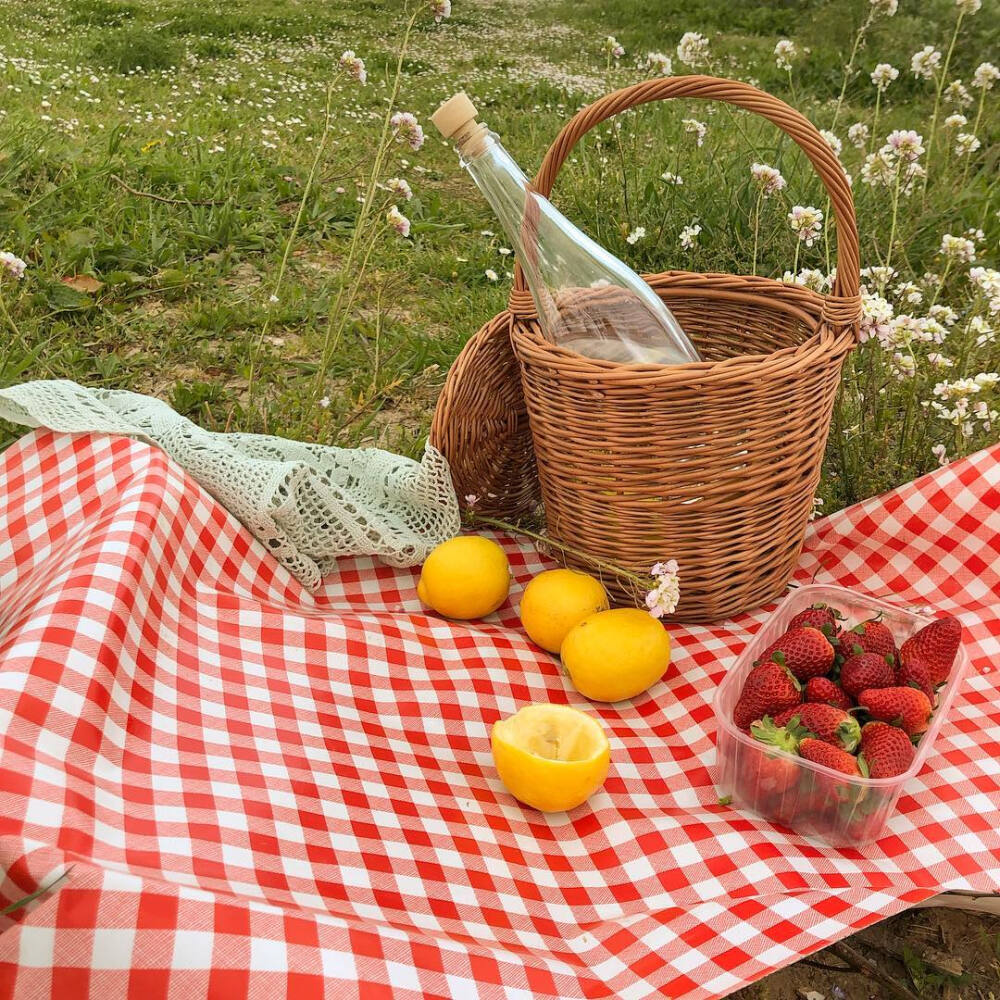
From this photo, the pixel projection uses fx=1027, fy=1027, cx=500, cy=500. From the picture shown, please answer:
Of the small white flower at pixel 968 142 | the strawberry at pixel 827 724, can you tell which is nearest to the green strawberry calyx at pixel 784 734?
the strawberry at pixel 827 724

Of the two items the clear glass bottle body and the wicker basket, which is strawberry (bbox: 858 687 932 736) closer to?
the wicker basket

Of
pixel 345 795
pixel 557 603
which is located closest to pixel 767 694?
pixel 557 603

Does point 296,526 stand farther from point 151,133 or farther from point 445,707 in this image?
point 151,133

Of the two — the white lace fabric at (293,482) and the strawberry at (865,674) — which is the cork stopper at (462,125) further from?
the strawberry at (865,674)

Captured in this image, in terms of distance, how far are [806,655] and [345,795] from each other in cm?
54

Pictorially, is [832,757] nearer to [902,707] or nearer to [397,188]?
[902,707]

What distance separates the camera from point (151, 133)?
11.3ft

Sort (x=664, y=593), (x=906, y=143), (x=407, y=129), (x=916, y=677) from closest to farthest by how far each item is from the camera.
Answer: (x=916, y=677) < (x=664, y=593) < (x=407, y=129) < (x=906, y=143)

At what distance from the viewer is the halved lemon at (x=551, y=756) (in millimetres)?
1126

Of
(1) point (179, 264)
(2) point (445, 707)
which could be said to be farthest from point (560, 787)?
(1) point (179, 264)

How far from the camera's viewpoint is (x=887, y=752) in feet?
3.56

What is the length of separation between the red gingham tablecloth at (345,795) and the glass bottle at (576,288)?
0.42m

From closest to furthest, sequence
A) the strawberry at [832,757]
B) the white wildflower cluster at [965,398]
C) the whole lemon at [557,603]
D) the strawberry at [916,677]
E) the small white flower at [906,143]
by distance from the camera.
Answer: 1. the strawberry at [832,757]
2. the strawberry at [916,677]
3. the whole lemon at [557,603]
4. the white wildflower cluster at [965,398]
5. the small white flower at [906,143]

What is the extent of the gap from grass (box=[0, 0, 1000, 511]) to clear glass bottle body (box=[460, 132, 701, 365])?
37cm
